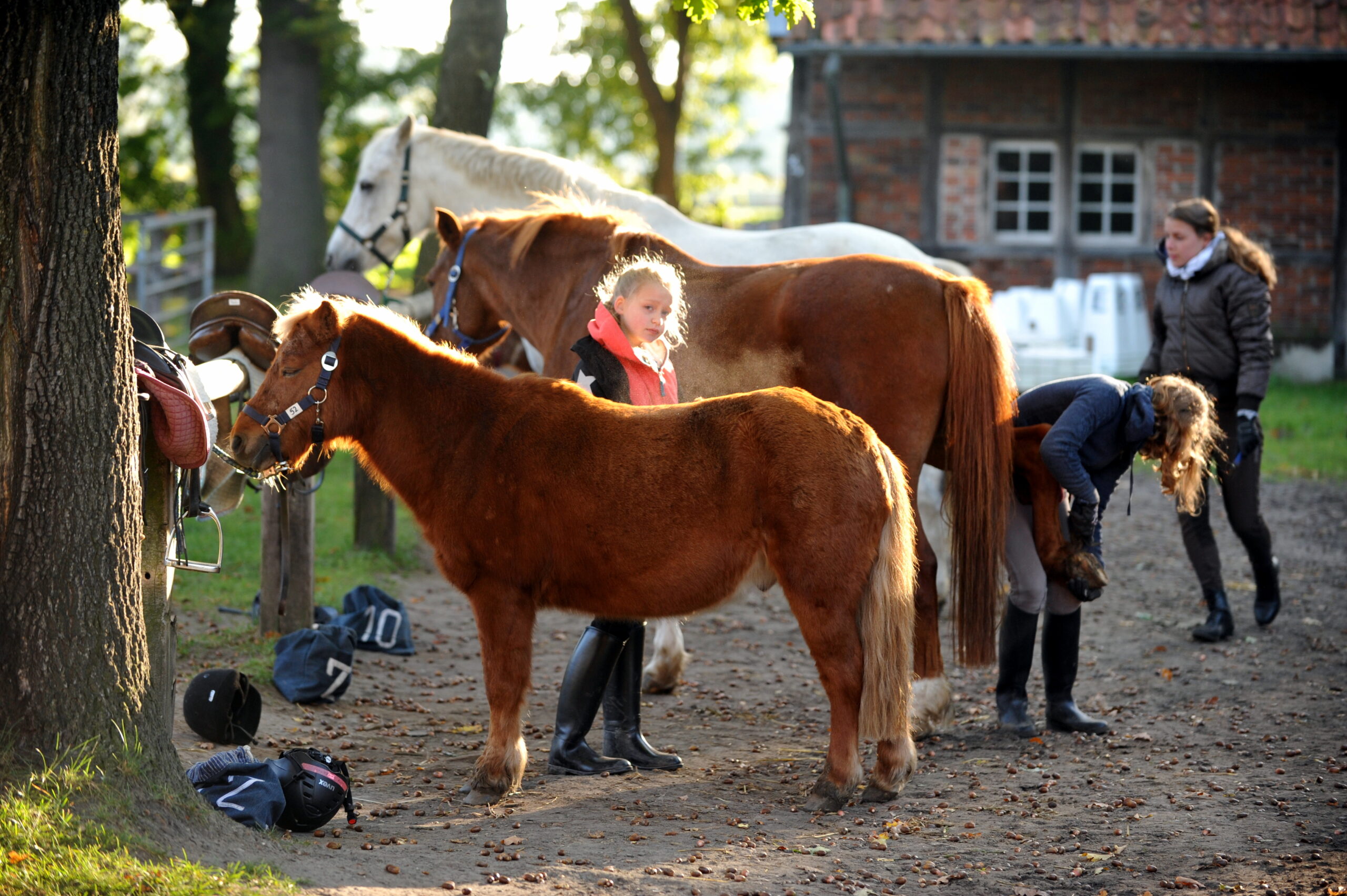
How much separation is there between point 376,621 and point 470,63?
4827 mm

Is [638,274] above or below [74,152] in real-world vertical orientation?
below

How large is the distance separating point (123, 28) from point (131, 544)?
2182 centimetres

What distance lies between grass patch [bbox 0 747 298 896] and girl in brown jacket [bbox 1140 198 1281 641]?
5.32 metres

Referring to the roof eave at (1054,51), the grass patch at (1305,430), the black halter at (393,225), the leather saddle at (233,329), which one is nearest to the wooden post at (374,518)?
the black halter at (393,225)

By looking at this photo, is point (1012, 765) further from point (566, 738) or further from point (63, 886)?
point (63, 886)

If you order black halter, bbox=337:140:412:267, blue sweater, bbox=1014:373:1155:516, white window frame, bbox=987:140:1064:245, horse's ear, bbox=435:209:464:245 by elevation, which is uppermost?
white window frame, bbox=987:140:1064:245

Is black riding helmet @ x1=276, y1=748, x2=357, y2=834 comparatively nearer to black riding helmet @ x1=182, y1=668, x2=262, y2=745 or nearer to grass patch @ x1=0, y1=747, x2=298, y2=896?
grass patch @ x1=0, y1=747, x2=298, y2=896

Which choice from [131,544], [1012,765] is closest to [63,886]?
[131,544]

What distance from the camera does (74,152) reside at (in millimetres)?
3391

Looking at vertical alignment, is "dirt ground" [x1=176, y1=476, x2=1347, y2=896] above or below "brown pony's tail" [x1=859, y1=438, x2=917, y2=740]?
below

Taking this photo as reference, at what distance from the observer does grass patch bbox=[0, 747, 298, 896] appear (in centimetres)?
300

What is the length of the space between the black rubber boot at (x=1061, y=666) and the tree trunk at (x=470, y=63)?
608 centimetres

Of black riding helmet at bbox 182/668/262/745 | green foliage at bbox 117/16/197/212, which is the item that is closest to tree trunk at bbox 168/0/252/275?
green foliage at bbox 117/16/197/212

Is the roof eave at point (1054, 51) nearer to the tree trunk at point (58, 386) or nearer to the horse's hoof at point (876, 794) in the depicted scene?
the horse's hoof at point (876, 794)
